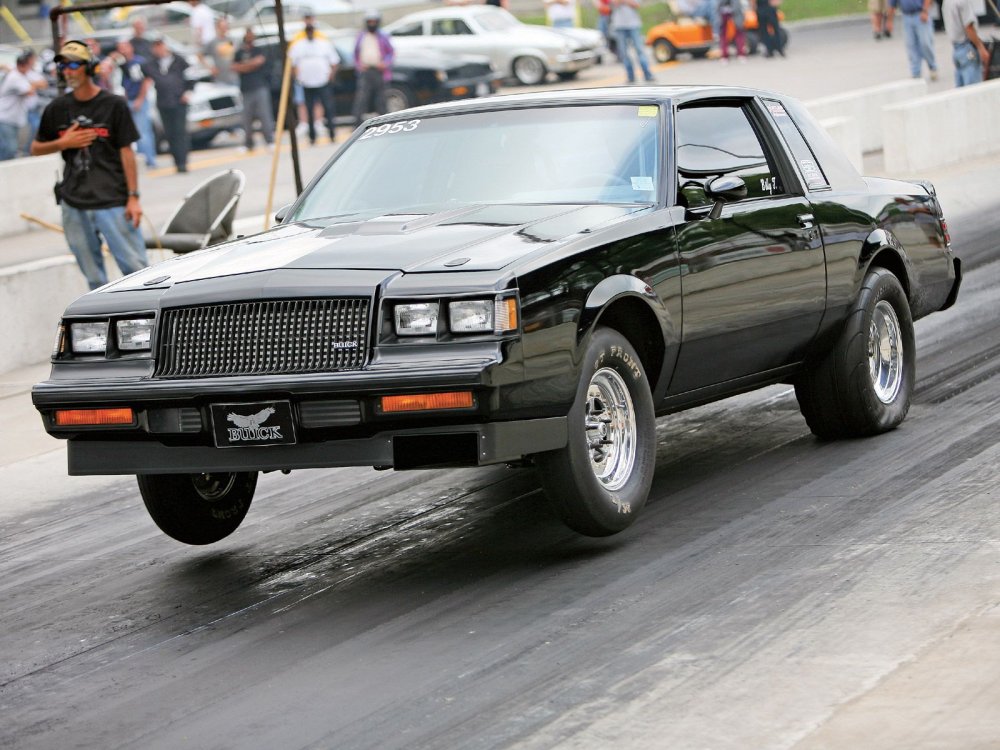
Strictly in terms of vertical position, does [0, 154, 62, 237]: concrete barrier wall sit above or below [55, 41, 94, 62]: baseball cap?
below

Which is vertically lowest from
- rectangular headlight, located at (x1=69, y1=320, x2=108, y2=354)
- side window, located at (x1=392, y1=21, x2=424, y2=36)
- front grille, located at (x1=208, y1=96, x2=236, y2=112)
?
front grille, located at (x1=208, y1=96, x2=236, y2=112)

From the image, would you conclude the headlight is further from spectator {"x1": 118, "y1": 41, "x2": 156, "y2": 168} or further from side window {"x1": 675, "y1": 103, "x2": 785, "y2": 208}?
spectator {"x1": 118, "y1": 41, "x2": 156, "y2": 168}

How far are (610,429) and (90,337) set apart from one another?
190cm

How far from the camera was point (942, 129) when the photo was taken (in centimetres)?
2047

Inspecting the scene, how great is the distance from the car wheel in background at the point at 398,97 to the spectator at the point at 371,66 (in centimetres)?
245

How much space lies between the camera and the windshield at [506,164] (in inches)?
281

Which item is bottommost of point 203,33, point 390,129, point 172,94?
point 172,94

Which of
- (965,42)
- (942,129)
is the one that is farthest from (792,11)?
(942,129)

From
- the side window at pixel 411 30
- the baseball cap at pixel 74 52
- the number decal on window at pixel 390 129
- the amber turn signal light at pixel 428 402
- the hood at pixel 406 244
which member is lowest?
the amber turn signal light at pixel 428 402

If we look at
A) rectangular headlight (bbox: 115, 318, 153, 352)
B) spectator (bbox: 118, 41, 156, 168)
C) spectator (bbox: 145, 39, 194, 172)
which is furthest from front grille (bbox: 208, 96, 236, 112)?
rectangular headlight (bbox: 115, 318, 153, 352)

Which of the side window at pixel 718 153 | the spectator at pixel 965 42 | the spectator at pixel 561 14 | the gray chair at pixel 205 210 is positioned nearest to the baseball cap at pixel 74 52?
the gray chair at pixel 205 210

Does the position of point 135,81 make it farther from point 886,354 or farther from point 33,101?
point 886,354

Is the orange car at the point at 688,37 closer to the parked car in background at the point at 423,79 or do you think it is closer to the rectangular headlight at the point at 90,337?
the parked car in background at the point at 423,79

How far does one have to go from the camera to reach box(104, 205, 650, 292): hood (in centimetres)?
615
